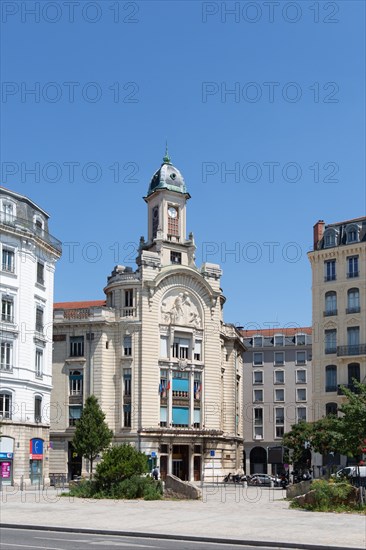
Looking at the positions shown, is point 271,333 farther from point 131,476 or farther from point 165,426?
point 131,476

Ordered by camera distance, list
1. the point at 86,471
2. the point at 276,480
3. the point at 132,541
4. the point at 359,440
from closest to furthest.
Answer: the point at 132,541 < the point at 359,440 < the point at 276,480 < the point at 86,471

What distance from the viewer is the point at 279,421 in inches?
4274

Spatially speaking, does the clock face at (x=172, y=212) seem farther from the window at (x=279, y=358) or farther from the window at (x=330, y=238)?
the window at (x=279, y=358)

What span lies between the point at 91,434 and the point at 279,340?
48.2 metres

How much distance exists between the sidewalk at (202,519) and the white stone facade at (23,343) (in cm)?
1893

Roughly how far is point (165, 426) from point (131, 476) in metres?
40.0

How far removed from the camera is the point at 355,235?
70188mm

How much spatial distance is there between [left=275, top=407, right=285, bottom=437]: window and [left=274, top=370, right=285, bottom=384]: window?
11.6 feet

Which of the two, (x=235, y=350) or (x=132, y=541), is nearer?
(x=132, y=541)

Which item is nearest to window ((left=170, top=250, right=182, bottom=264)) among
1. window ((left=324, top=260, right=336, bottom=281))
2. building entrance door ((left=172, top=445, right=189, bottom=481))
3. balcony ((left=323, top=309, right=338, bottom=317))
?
building entrance door ((left=172, top=445, right=189, bottom=481))

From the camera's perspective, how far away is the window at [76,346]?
80250 millimetres

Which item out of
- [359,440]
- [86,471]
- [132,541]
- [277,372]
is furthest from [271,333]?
[132,541]

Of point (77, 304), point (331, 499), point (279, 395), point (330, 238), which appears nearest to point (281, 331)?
point (279, 395)

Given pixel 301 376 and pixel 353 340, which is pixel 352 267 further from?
pixel 301 376
